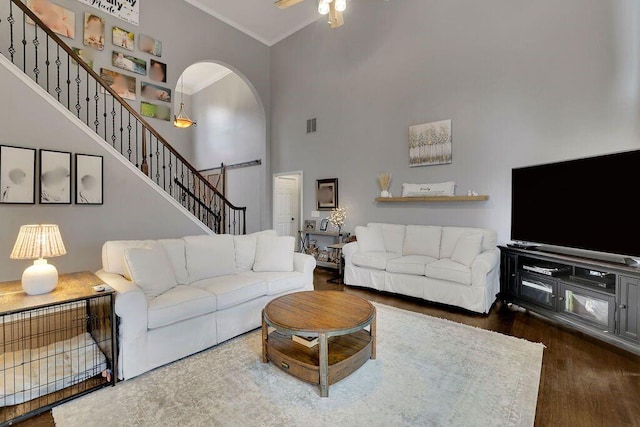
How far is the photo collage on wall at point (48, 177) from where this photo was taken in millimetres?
2986

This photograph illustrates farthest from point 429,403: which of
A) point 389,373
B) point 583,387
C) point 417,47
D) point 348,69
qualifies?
point 348,69

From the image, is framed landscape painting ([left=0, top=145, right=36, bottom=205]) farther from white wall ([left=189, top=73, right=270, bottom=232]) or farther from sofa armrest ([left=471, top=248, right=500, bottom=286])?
sofa armrest ([left=471, top=248, right=500, bottom=286])

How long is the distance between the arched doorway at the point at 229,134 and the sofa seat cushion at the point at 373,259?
3193 mm

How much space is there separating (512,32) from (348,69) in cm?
275

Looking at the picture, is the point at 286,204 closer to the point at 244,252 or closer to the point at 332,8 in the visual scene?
the point at 244,252

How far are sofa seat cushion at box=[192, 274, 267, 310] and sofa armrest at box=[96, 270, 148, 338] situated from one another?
1.98 feet

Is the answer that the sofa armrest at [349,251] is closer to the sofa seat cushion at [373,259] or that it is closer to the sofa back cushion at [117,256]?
the sofa seat cushion at [373,259]

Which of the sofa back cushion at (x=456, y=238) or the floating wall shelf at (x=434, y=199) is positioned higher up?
the floating wall shelf at (x=434, y=199)

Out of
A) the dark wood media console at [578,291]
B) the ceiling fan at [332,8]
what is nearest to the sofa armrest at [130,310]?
the ceiling fan at [332,8]

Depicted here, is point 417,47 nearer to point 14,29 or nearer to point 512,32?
point 512,32

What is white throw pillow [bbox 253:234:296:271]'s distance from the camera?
3520 millimetres

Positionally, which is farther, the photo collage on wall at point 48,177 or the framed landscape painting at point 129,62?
the framed landscape painting at point 129,62

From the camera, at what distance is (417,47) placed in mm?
4953

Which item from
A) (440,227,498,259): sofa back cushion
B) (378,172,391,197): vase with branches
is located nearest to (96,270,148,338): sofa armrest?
(440,227,498,259): sofa back cushion
